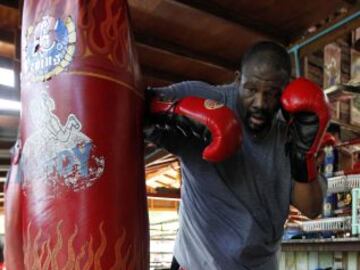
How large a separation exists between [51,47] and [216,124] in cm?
54

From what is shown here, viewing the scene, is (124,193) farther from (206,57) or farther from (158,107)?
(206,57)

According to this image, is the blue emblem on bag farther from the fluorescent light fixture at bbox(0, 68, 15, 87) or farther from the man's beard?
the fluorescent light fixture at bbox(0, 68, 15, 87)

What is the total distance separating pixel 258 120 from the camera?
1553mm

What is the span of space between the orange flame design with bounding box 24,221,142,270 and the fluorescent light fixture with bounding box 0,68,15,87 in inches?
86.3

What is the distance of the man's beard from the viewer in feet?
5.06

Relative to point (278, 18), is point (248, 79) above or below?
below

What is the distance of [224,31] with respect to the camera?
2824mm

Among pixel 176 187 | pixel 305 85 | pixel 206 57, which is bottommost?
pixel 176 187

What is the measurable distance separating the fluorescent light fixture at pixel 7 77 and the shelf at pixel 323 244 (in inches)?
91.0

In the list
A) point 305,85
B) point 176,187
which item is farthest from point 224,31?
point 176,187

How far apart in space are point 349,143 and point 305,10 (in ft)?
4.35

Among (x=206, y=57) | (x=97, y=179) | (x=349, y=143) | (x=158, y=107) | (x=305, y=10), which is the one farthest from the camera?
(x=349, y=143)

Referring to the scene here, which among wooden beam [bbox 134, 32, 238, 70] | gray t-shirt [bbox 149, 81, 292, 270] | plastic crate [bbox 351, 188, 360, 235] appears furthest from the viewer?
plastic crate [bbox 351, 188, 360, 235]

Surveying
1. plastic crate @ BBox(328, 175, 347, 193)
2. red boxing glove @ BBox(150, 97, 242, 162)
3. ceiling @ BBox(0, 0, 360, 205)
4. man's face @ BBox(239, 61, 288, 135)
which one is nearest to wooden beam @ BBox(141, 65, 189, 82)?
ceiling @ BBox(0, 0, 360, 205)
